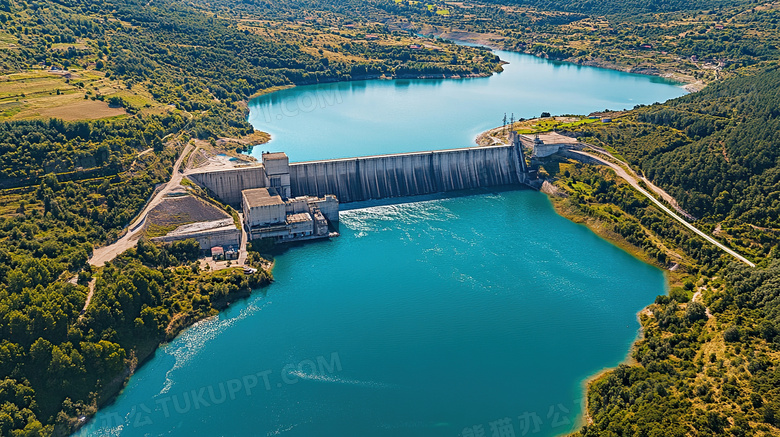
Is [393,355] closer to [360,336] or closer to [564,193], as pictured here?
[360,336]

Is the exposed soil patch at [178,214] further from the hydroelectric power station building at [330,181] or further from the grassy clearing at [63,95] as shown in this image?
the grassy clearing at [63,95]

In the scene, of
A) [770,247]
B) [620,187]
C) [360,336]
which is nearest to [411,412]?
[360,336]

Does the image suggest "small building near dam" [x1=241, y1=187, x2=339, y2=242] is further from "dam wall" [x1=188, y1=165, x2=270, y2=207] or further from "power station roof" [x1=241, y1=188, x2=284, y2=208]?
"dam wall" [x1=188, y1=165, x2=270, y2=207]

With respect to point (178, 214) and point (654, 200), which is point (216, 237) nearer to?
point (178, 214)

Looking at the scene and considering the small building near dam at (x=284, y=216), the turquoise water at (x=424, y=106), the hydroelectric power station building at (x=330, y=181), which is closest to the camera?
the small building near dam at (x=284, y=216)

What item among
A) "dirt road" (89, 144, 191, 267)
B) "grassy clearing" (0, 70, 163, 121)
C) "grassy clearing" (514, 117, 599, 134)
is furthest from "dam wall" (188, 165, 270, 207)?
"grassy clearing" (514, 117, 599, 134)

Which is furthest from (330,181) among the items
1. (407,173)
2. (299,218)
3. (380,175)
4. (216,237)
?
(216,237)

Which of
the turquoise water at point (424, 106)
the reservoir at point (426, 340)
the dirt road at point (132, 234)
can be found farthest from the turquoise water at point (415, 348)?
the turquoise water at point (424, 106)
